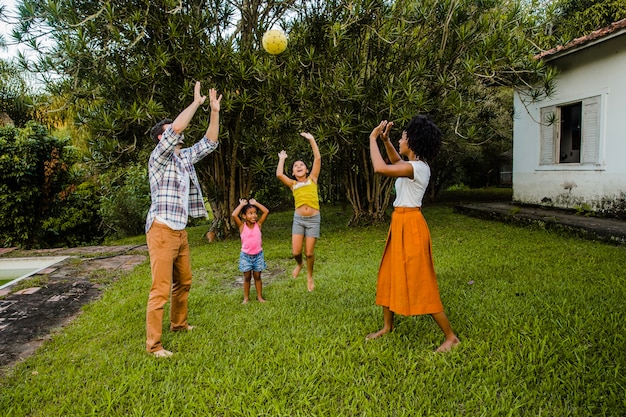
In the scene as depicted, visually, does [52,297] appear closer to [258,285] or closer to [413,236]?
[258,285]

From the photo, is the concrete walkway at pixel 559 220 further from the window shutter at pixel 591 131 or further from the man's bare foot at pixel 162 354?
the man's bare foot at pixel 162 354

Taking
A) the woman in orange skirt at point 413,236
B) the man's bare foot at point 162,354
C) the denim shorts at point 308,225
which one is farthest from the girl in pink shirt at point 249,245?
the woman in orange skirt at point 413,236

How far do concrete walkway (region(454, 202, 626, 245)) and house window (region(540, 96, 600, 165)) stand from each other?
3.82ft

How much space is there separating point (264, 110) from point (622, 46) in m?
6.22

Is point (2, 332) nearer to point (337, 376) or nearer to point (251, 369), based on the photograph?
point (251, 369)

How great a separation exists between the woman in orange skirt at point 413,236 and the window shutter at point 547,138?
732 centimetres

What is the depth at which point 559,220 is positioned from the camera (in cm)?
720

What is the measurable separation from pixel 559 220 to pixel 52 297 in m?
7.47

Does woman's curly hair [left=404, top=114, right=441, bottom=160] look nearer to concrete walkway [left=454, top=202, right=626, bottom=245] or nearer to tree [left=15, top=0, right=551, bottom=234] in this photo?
tree [left=15, top=0, right=551, bottom=234]

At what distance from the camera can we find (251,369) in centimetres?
271

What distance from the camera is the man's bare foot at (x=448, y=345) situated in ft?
9.30

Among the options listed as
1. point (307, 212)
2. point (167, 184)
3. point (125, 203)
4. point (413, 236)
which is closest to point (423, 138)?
point (413, 236)

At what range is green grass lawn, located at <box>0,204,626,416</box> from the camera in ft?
7.63

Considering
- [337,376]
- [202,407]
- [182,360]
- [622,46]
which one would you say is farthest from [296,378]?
[622,46]
